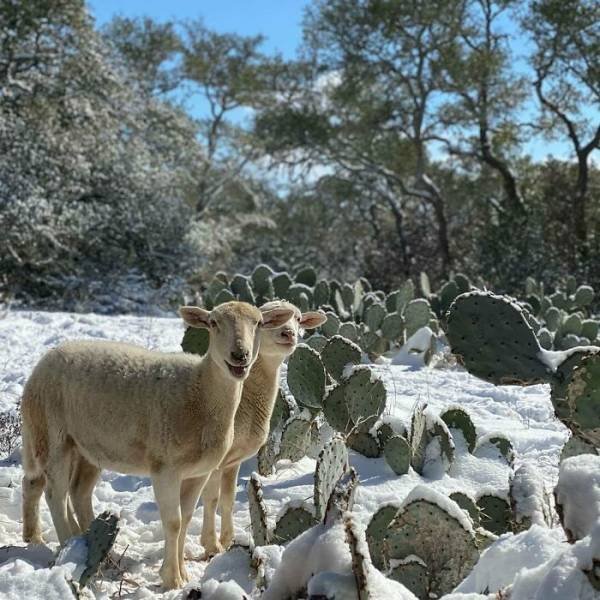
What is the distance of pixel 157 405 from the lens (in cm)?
369

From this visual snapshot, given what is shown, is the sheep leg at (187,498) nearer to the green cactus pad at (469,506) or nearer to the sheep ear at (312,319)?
the sheep ear at (312,319)

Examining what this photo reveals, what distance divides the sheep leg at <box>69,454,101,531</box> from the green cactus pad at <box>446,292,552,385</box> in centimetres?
198

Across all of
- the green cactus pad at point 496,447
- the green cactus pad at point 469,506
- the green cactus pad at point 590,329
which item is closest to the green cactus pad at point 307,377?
the green cactus pad at point 496,447

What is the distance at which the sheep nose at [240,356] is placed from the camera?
137 inches

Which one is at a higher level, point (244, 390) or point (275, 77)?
point (275, 77)

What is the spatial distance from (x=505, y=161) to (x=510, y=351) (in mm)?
17444

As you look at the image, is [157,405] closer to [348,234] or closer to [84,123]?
[84,123]

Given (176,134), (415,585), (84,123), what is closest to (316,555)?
(415,585)

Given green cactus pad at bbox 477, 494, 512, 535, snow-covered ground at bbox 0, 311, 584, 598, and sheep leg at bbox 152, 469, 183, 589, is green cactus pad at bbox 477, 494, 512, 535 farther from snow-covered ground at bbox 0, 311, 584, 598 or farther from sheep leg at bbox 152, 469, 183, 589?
sheep leg at bbox 152, 469, 183, 589

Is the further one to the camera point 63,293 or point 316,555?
point 63,293

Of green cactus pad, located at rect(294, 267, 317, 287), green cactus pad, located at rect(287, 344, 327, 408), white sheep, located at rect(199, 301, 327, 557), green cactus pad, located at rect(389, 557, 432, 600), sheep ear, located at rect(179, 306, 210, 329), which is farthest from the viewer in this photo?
green cactus pad, located at rect(294, 267, 317, 287)

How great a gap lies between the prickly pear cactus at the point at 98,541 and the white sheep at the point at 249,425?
103 cm

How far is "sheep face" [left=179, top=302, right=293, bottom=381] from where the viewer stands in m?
3.50

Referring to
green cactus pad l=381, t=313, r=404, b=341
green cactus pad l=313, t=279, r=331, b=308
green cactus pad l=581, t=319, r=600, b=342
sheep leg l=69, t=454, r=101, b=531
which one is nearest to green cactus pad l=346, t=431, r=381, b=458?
sheep leg l=69, t=454, r=101, b=531
